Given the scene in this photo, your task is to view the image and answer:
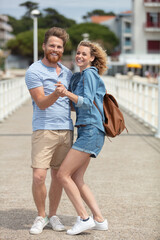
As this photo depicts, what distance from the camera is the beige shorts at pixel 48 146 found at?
4.03 meters

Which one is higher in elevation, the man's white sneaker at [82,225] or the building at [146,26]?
the building at [146,26]

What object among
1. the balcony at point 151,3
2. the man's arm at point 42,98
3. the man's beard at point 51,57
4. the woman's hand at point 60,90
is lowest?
the man's arm at point 42,98

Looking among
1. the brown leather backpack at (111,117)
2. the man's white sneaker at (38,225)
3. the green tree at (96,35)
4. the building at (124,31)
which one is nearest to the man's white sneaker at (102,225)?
the man's white sneaker at (38,225)

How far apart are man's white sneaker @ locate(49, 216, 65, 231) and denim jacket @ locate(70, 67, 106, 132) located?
88cm

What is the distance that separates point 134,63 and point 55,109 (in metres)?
64.5

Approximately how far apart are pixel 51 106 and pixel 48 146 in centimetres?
32

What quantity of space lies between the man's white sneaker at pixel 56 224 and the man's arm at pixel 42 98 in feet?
3.24

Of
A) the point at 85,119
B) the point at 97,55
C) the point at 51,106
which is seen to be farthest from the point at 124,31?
the point at 85,119

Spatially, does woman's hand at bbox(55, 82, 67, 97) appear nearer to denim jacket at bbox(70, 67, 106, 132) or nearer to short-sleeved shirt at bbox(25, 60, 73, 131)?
denim jacket at bbox(70, 67, 106, 132)

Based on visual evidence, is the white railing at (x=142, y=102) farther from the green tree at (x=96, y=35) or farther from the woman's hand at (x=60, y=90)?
the green tree at (x=96, y=35)

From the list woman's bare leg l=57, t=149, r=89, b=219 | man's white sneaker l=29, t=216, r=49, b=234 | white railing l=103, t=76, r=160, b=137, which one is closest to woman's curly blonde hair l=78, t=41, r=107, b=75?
woman's bare leg l=57, t=149, r=89, b=219

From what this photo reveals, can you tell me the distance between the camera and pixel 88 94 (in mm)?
3834

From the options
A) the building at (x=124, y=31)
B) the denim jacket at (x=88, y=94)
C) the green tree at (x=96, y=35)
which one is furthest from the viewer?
the green tree at (x=96, y=35)

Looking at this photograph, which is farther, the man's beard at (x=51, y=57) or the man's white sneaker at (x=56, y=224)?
the man's white sneaker at (x=56, y=224)
